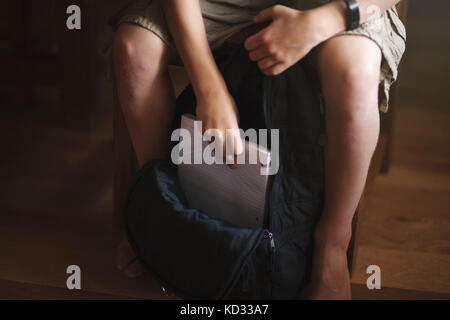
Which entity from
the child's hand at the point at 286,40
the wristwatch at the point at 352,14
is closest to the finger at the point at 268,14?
the child's hand at the point at 286,40

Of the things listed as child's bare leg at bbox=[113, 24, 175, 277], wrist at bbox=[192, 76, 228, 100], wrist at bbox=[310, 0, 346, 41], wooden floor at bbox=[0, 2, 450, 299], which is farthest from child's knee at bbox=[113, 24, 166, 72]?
wooden floor at bbox=[0, 2, 450, 299]

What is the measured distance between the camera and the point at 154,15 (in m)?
1.00

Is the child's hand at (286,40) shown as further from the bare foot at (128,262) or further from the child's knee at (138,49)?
the bare foot at (128,262)

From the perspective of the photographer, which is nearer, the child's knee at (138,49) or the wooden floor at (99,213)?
the child's knee at (138,49)

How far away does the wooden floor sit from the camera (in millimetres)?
1118

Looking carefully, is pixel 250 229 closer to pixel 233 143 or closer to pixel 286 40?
pixel 233 143

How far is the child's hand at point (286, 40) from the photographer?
91 centimetres

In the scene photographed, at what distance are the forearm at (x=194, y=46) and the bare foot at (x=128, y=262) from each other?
37 centimetres

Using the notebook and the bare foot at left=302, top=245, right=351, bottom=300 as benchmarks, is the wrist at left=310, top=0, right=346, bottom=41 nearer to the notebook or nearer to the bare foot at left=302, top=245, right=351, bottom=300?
the notebook

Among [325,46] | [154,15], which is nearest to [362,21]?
[325,46]

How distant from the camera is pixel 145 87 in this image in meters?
1.00

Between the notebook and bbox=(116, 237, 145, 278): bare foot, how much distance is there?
0.17m
